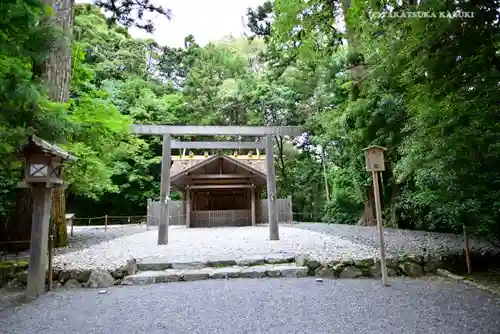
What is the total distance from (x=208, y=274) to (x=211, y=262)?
47 cm

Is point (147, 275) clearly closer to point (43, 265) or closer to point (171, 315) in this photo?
point (43, 265)

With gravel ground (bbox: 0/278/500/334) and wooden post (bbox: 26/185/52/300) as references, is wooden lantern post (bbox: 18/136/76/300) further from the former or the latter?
gravel ground (bbox: 0/278/500/334)

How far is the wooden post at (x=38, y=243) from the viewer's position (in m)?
3.97

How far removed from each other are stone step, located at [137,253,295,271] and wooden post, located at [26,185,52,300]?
1542 millimetres

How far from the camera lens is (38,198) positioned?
409cm

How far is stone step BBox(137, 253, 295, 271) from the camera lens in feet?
17.3

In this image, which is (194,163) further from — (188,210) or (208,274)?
(208,274)

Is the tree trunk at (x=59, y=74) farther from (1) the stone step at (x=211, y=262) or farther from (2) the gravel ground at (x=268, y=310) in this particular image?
(2) the gravel ground at (x=268, y=310)

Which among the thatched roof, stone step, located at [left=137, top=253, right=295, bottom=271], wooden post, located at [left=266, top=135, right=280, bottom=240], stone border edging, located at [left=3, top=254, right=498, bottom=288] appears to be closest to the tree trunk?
stone border edging, located at [left=3, top=254, right=498, bottom=288]

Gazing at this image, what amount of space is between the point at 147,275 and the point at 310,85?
1707cm

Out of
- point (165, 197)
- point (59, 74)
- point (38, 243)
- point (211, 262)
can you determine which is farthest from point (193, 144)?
point (38, 243)

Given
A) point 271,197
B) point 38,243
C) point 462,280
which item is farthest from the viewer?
point 271,197

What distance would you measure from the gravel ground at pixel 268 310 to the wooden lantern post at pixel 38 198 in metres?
0.30

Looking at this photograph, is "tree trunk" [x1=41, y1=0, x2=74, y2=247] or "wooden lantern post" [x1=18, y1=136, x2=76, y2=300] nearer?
"wooden lantern post" [x1=18, y1=136, x2=76, y2=300]
